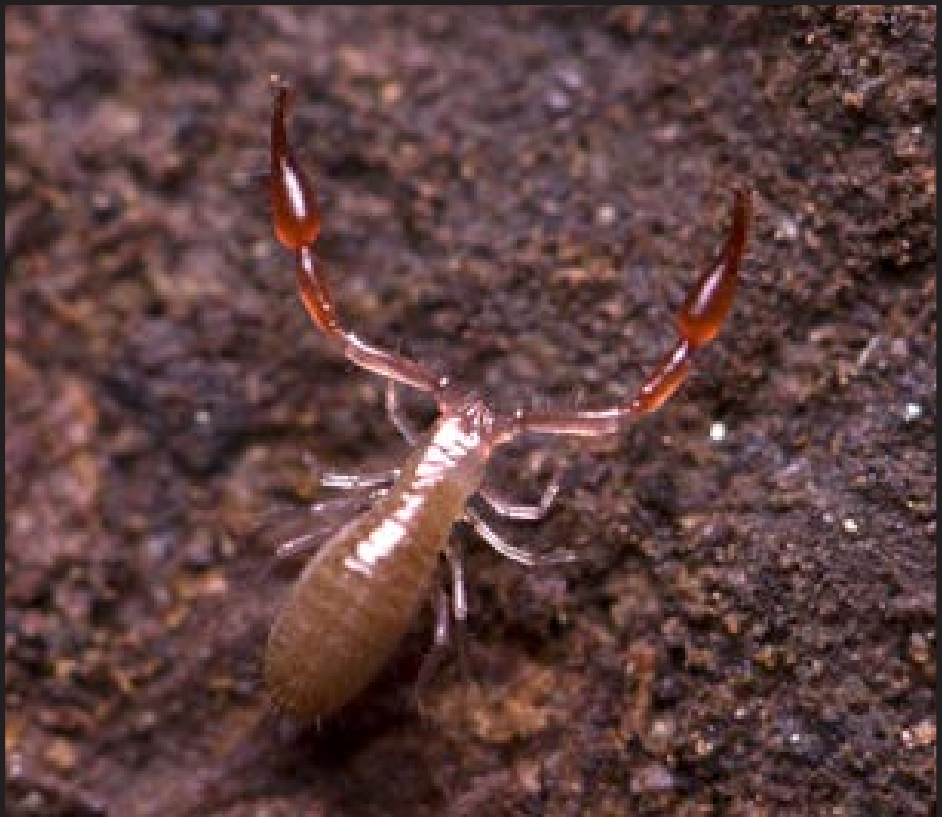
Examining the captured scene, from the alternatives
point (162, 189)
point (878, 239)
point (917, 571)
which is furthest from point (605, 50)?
point (917, 571)

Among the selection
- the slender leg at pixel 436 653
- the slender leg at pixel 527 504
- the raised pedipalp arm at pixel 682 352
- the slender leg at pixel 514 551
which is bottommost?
the slender leg at pixel 436 653

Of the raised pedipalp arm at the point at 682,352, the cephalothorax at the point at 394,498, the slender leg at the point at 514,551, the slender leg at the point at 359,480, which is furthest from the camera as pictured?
the slender leg at the point at 359,480

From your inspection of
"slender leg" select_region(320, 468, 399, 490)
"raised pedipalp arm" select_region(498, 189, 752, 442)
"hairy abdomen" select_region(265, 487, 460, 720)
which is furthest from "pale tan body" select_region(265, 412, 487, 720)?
"raised pedipalp arm" select_region(498, 189, 752, 442)

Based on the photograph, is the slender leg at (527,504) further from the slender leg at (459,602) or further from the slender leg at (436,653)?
the slender leg at (436,653)

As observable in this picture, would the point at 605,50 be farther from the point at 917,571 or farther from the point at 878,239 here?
the point at 917,571

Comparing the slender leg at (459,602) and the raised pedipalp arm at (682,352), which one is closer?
the raised pedipalp arm at (682,352)

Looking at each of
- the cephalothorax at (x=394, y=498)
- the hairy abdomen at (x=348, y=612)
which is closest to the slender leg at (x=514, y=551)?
the cephalothorax at (x=394, y=498)

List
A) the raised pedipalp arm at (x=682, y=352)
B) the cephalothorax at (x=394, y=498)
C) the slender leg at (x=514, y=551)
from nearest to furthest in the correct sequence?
the raised pedipalp arm at (x=682, y=352)
the cephalothorax at (x=394, y=498)
the slender leg at (x=514, y=551)

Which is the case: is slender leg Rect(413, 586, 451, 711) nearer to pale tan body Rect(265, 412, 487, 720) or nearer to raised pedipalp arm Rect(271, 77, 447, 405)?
pale tan body Rect(265, 412, 487, 720)
